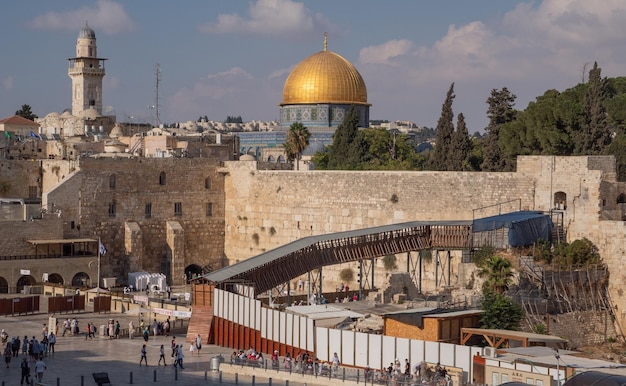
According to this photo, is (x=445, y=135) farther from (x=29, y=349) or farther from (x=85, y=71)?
(x=85, y=71)

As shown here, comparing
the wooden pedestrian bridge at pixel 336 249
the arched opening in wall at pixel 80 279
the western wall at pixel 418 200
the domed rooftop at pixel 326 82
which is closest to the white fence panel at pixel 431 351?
the wooden pedestrian bridge at pixel 336 249

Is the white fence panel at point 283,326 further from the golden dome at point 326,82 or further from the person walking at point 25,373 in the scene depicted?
the golden dome at point 326,82

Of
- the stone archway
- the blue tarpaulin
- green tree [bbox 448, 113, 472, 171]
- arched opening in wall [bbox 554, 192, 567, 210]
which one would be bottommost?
the stone archway

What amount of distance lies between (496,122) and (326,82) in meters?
21.4

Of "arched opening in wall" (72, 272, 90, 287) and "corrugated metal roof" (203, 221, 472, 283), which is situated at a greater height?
"corrugated metal roof" (203, 221, 472, 283)

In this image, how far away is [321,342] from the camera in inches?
1132

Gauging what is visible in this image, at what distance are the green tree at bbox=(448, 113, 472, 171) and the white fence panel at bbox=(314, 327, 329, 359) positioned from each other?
1826 centimetres

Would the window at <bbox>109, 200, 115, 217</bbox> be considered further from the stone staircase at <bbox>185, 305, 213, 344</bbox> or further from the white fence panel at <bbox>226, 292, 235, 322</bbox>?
the white fence panel at <bbox>226, 292, 235, 322</bbox>

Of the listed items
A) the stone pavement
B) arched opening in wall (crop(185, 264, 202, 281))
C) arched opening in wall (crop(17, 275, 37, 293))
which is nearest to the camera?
the stone pavement

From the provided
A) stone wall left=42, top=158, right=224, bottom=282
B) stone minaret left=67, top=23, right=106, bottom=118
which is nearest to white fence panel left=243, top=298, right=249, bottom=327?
stone wall left=42, top=158, right=224, bottom=282

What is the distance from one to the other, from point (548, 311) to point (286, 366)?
31.0 feet

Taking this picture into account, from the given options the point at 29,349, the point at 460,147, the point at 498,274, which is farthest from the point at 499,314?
the point at 460,147

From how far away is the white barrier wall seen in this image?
87.0 ft

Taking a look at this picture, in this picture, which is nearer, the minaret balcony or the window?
the window
